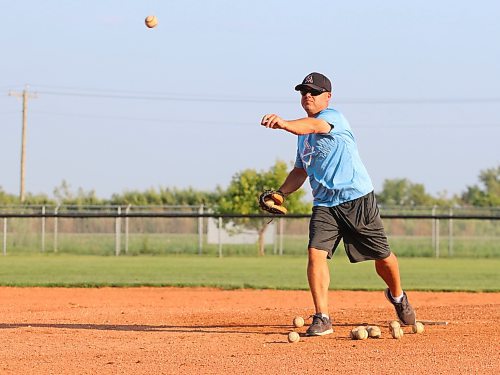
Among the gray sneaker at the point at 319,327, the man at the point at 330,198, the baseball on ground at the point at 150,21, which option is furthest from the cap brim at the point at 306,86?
the baseball on ground at the point at 150,21

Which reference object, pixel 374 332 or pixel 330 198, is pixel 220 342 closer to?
pixel 374 332

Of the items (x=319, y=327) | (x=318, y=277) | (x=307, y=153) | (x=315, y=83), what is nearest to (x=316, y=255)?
(x=318, y=277)

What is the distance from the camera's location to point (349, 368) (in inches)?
245

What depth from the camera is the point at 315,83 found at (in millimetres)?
7961

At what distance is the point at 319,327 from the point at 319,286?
318mm

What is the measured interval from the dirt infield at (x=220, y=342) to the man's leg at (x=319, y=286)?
101 mm

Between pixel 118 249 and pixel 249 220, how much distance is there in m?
5.57

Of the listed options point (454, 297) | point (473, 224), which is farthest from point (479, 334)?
point (473, 224)

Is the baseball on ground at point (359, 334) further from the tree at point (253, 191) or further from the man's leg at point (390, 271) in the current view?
the tree at point (253, 191)

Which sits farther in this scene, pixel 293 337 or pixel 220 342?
pixel 220 342

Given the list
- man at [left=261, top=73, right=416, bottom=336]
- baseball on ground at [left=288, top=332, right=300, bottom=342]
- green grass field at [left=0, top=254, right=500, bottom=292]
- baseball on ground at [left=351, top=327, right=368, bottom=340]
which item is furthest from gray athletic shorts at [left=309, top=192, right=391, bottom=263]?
green grass field at [left=0, top=254, right=500, bottom=292]

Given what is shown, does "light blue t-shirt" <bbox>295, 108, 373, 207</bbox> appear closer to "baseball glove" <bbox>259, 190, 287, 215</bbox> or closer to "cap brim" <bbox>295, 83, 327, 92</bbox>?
"cap brim" <bbox>295, 83, 327, 92</bbox>

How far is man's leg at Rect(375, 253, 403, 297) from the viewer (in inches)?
323

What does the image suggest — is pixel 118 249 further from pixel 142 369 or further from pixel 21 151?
pixel 142 369
